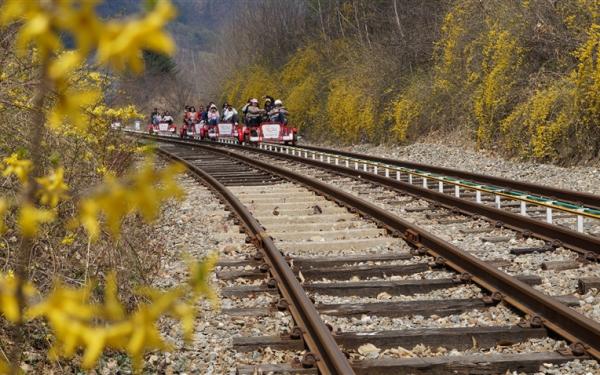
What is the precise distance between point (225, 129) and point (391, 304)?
102ft

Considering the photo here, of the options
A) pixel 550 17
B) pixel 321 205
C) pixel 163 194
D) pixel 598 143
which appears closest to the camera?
pixel 163 194

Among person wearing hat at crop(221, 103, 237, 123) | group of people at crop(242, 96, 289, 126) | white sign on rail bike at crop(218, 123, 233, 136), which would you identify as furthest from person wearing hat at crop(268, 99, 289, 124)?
person wearing hat at crop(221, 103, 237, 123)

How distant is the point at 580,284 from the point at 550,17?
1652 centimetres

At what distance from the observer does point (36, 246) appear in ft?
18.5

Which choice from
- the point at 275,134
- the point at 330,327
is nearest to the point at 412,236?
the point at 330,327

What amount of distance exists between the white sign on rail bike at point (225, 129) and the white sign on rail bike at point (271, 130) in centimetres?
553

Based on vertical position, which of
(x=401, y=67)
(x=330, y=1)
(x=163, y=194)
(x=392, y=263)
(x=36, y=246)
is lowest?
(x=392, y=263)

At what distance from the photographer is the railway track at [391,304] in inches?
179

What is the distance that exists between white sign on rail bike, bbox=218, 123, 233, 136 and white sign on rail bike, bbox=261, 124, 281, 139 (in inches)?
218

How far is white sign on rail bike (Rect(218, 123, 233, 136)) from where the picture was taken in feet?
119

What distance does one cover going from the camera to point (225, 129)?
1435 inches

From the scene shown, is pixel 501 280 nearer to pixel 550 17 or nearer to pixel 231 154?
pixel 550 17

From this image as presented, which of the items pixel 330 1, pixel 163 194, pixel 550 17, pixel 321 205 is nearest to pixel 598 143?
pixel 550 17

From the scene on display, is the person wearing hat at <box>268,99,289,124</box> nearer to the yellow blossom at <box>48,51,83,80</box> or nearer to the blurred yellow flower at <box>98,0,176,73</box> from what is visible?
the yellow blossom at <box>48,51,83,80</box>
